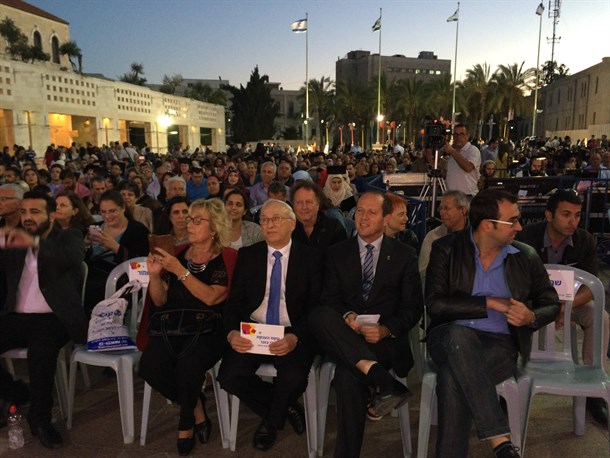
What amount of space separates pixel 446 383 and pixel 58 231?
279 cm

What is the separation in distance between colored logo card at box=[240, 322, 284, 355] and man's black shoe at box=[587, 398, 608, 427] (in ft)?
6.98

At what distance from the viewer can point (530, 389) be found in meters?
2.67

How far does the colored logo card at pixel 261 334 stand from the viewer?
114 inches

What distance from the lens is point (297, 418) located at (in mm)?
3201

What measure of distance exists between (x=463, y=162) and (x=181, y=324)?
4825 millimetres

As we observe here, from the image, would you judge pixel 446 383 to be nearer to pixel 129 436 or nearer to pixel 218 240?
pixel 218 240

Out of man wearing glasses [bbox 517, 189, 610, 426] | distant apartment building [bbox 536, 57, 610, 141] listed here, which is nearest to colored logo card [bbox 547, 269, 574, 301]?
man wearing glasses [bbox 517, 189, 610, 426]

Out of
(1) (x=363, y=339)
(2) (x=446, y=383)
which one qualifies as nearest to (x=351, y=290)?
(1) (x=363, y=339)

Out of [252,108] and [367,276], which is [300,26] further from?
[367,276]

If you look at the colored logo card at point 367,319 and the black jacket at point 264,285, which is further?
the black jacket at point 264,285

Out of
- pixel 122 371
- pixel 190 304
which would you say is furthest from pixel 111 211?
pixel 122 371

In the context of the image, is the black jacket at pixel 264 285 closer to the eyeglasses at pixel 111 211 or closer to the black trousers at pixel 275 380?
the black trousers at pixel 275 380

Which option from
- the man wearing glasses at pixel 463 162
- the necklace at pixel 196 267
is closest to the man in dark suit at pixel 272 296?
the necklace at pixel 196 267

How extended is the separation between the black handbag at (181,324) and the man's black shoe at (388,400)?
116 centimetres
